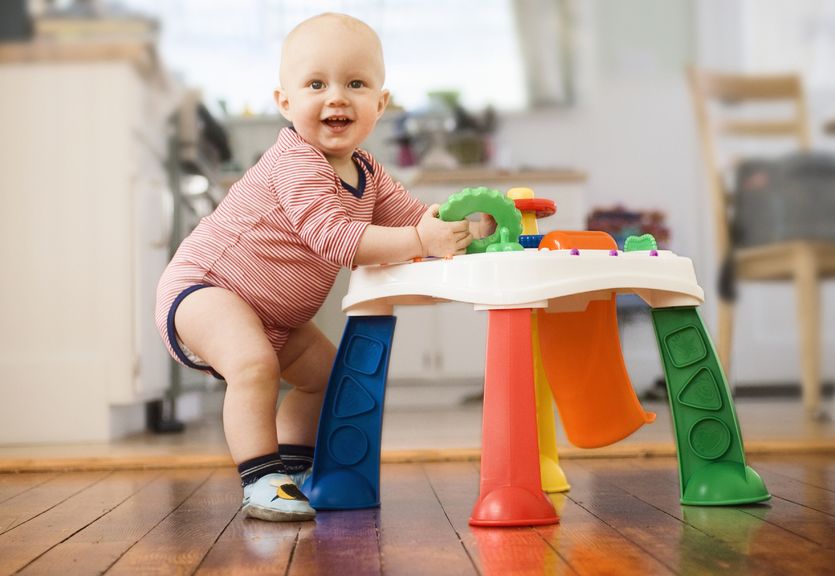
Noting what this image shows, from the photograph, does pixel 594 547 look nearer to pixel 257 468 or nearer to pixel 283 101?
pixel 257 468

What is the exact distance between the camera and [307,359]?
3.75 feet

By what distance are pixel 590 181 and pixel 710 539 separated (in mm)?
2568

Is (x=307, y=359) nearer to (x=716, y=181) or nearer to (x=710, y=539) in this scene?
(x=710, y=539)

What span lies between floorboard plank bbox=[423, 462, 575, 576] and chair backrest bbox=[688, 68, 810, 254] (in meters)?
1.86

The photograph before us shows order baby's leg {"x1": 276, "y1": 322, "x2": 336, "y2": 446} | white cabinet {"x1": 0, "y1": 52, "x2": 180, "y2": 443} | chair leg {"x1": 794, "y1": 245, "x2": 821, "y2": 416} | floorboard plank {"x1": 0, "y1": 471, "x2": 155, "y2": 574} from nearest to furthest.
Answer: floorboard plank {"x1": 0, "y1": 471, "x2": 155, "y2": 574} → baby's leg {"x1": 276, "y1": 322, "x2": 336, "y2": 446} → white cabinet {"x1": 0, "y1": 52, "x2": 180, "y2": 443} → chair leg {"x1": 794, "y1": 245, "x2": 821, "y2": 416}

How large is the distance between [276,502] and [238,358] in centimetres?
15

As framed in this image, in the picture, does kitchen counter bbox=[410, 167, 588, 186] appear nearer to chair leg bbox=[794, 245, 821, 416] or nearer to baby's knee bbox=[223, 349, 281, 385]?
chair leg bbox=[794, 245, 821, 416]

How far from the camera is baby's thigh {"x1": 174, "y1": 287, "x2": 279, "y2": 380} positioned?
0.98 m

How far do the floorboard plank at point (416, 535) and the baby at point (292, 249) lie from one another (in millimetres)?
102

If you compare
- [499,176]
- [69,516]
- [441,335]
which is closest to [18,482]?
[69,516]

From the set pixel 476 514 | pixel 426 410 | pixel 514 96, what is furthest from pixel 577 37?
pixel 476 514

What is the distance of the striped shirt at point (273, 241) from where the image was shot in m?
1.01

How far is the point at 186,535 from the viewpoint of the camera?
87cm

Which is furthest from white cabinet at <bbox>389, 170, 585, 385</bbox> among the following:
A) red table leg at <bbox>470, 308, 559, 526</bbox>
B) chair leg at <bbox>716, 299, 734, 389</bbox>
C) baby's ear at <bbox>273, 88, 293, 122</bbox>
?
red table leg at <bbox>470, 308, 559, 526</bbox>
